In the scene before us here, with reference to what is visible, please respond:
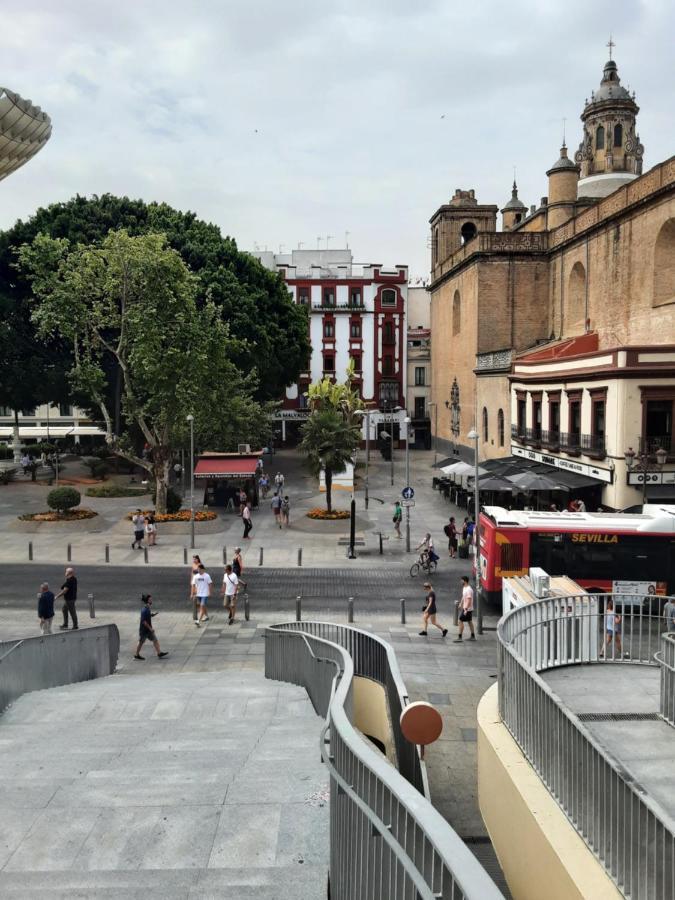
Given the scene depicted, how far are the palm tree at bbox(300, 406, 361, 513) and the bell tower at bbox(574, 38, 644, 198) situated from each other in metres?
47.3

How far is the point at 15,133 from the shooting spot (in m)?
24.9

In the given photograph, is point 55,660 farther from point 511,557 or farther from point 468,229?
point 468,229

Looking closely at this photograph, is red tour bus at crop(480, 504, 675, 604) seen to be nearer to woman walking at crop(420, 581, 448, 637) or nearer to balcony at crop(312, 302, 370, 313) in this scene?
woman walking at crop(420, 581, 448, 637)

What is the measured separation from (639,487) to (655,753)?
77.8ft

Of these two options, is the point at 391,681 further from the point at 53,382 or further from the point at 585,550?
the point at 53,382

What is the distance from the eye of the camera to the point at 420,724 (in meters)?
7.39

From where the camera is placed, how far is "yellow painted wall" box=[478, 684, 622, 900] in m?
4.96

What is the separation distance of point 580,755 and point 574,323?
1773 inches

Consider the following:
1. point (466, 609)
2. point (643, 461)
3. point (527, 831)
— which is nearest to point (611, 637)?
point (527, 831)

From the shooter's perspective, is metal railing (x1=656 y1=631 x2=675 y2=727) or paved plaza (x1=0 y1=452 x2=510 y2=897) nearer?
paved plaza (x1=0 y1=452 x2=510 y2=897)

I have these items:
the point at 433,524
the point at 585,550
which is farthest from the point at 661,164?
the point at 585,550

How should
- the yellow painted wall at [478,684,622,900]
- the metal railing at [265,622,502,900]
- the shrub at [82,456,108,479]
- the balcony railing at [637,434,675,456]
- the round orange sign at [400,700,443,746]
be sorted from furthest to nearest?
1. the shrub at [82,456,108,479]
2. the balcony railing at [637,434,675,456]
3. the round orange sign at [400,700,443,746]
4. the yellow painted wall at [478,684,622,900]
5. the metal railing at [265,622,502,900]

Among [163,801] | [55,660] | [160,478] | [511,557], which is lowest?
[55,660]

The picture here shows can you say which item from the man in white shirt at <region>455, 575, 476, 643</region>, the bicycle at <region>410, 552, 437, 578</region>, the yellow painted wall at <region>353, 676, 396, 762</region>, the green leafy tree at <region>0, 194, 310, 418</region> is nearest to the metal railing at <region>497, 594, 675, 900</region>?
the yellow painted wall at <region>353, 676, 396, 762</region>
